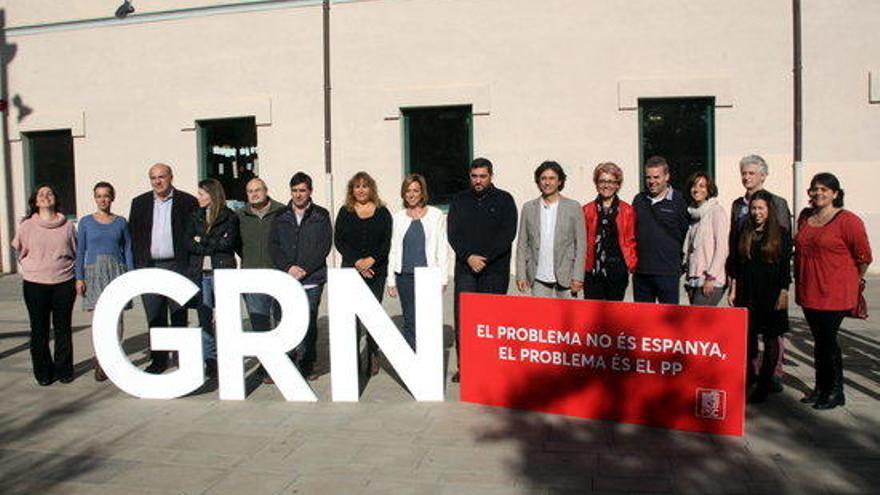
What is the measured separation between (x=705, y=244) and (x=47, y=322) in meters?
5.53

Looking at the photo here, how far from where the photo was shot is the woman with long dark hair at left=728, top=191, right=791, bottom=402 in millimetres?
5441

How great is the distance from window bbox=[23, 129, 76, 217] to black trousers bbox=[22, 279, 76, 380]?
8743mm

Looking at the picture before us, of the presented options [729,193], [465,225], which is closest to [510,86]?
[729,193]

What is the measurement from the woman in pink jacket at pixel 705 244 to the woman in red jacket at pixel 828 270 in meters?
0.54

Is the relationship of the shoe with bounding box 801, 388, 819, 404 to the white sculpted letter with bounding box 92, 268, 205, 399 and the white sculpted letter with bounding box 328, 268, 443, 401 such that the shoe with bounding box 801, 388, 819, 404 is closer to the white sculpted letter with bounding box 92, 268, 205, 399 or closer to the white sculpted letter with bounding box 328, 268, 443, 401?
the white sculpted letter with bounding box 328, 268, 443, 401

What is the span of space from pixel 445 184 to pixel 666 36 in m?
4.09

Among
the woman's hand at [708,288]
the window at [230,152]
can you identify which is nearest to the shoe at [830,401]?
the woman's hand at [708,288]

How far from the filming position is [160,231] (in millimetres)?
6621

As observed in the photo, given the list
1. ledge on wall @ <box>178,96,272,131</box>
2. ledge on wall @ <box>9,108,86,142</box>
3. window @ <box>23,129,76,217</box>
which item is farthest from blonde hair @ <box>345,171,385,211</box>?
window @ <box>23,129,76,217</box>

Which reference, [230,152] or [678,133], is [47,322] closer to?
[230,152]

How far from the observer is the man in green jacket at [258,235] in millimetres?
6543

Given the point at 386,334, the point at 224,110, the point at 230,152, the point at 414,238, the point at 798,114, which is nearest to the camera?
the point at 386,334

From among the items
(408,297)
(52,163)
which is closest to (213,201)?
(408,297)

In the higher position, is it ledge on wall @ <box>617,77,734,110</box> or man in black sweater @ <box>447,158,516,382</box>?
ledge on wall @ <box>617,77,734,110</box>
